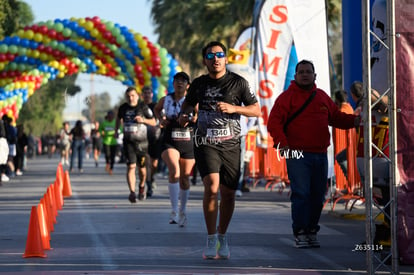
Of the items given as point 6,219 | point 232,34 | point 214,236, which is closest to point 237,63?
point 6,219

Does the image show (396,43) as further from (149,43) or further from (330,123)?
(149,43)

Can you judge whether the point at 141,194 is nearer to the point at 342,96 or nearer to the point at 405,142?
the point at 342,96

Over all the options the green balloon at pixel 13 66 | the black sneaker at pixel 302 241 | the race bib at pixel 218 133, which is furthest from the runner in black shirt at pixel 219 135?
the green balloon at pixel 13 66

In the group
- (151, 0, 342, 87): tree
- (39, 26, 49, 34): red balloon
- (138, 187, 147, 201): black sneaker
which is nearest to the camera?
(138, 187, 147, 201): black sneaker

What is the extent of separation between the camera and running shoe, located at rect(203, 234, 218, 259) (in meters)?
8.77

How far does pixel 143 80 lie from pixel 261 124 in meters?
13.0

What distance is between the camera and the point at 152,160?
17.4 meters

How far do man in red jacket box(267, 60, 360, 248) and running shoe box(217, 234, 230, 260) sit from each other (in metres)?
1.12

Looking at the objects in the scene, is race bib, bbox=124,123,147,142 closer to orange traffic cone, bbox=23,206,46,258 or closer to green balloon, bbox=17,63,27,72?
orange traffic cone, bbox=23,206,46,258

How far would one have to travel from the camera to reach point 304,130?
9.91m

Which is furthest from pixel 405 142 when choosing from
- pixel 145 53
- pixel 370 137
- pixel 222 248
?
pixel 145 53

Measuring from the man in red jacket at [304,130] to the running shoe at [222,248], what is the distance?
1116mm

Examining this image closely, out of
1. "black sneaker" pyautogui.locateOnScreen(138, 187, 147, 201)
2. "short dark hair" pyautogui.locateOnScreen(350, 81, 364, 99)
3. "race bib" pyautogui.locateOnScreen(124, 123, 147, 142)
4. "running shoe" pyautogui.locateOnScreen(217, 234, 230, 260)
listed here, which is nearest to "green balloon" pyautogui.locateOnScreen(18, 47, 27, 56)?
"black sneaker" pyautogui.locateOnScreen(138, 187, 147, 201)

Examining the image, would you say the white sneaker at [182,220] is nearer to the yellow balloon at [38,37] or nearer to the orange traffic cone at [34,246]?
the orange traffic cone at [34,246]
